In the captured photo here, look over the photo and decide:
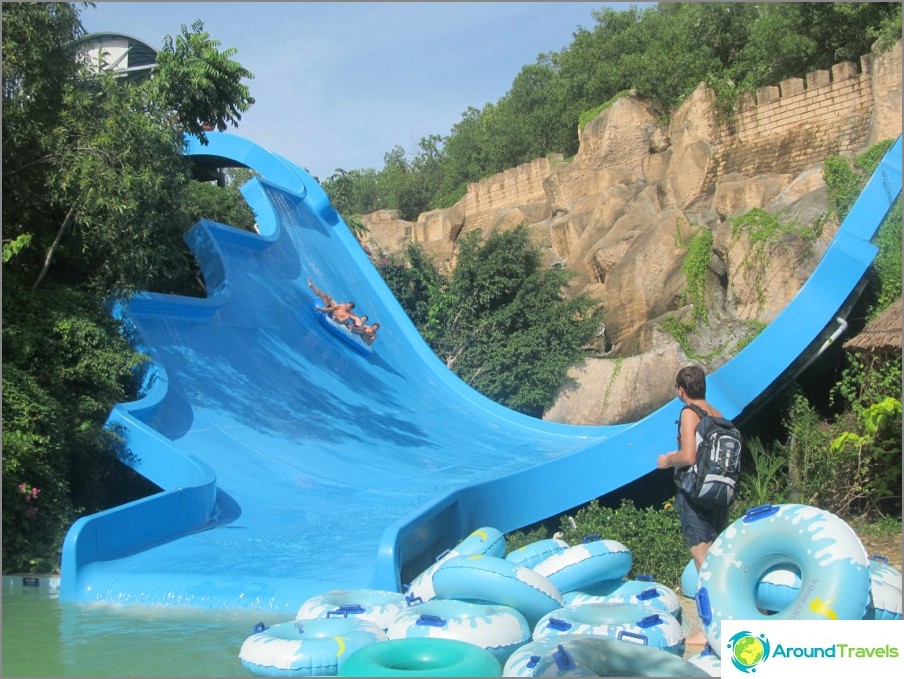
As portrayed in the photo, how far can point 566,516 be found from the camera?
7.62m

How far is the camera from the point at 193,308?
1030 cm

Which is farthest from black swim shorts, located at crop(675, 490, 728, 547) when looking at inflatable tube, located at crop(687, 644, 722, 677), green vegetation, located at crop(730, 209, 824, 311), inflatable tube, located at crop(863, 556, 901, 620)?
green vegetation, located at crop(730, 209, 824, 311)

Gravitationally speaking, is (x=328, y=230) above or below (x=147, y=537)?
above

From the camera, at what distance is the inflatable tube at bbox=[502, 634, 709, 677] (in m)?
3.29

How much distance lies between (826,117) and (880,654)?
17273mm

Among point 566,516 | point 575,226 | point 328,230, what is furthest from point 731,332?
point 575,226

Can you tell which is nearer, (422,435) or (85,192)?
(85,192)

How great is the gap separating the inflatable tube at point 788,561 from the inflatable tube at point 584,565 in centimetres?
115

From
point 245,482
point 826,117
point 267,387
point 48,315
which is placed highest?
point 826,117

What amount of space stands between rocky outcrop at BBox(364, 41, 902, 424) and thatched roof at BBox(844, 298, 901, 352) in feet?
16.2

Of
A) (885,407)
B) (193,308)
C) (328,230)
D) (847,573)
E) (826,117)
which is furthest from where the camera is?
(826,117)

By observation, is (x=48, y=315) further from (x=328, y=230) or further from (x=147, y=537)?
(x=328, y=230)

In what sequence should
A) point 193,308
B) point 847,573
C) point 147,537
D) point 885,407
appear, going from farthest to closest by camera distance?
point 193,308, point 885,407, point 147,537, point 847,573

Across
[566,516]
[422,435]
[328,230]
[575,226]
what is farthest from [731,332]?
[575,226]
